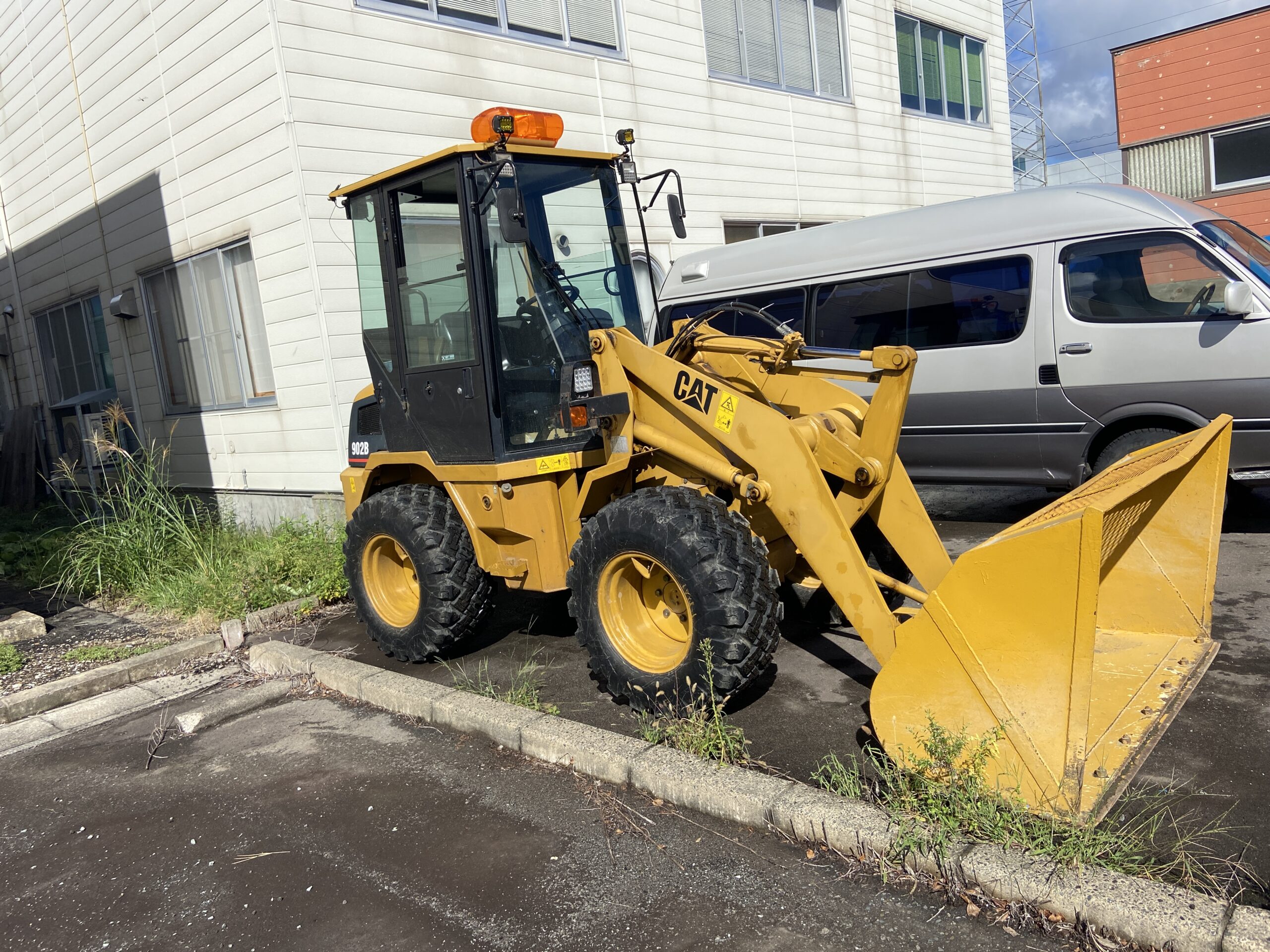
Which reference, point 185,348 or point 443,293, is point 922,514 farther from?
point 185,348

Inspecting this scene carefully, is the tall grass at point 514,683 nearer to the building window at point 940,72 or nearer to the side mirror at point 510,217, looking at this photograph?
the side mirror at point 510,217

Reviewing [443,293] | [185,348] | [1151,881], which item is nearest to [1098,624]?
[1151,881]

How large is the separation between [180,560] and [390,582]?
2762 millimetres

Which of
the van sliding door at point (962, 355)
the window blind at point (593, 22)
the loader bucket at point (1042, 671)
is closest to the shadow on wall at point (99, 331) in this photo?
the window blind at point (593, 22)

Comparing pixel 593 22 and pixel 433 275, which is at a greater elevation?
pixel 593 22

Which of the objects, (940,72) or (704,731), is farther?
(940,72)

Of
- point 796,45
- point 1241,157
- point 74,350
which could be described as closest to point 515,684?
point 74,350

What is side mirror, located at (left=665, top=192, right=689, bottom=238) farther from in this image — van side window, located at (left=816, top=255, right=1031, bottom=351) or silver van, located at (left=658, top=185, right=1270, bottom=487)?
silver van, located at (left=658, top=185, right=1270, bottom=487)

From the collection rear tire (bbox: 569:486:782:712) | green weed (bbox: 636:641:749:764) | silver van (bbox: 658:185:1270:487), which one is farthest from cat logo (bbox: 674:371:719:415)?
silver van (bbox: 658:185:1270:487)

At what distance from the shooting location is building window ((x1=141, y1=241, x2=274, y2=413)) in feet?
29.8

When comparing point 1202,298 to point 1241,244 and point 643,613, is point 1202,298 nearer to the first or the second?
point 1241,244

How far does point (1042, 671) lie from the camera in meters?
2.89

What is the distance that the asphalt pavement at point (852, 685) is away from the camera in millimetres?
3252

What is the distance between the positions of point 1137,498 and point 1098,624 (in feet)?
2.30
